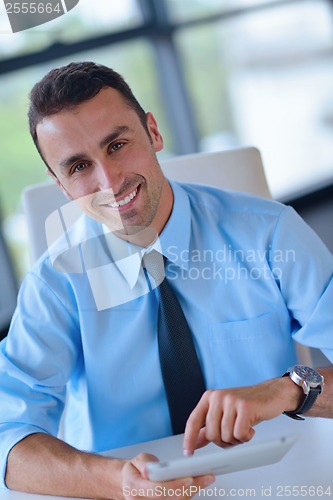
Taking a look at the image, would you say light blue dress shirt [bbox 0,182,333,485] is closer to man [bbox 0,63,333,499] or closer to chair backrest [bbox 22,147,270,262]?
man [bbox 0,63,333,499]

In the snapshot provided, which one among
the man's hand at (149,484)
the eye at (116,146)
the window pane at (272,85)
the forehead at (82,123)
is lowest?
the window pane at (272,85)

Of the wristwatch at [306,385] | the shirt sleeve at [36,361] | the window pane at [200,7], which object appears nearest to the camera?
the wristwatch at [306,385]

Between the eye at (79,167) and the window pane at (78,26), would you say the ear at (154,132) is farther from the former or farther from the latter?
the window pane at (78,26)

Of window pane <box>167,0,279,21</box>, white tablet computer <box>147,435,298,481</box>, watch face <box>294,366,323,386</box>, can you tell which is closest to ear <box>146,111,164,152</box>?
watch face <box>294,366,323,386</box>

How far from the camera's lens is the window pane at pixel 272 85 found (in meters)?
3.33

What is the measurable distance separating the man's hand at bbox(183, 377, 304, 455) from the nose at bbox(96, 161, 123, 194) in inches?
15.7

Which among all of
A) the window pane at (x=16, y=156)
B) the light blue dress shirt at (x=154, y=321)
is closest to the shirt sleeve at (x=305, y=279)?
the light blue dress shirt at (x=154, y=321)

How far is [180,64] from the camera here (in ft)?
10.5

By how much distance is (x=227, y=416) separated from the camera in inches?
30.5

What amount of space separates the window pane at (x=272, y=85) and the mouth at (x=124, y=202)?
236 cm

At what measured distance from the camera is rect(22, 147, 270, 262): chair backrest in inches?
48.5

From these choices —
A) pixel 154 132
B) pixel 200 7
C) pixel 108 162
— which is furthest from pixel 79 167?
pixel 200 7

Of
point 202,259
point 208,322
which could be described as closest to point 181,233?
point 202,259

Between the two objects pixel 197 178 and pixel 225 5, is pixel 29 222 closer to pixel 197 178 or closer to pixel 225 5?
pixel 197 178
